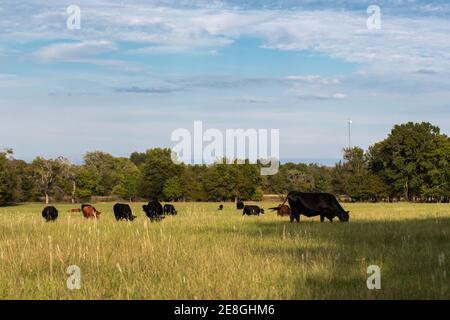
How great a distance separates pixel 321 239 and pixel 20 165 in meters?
108

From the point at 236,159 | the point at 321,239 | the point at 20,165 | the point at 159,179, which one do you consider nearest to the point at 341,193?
the point at 236,159

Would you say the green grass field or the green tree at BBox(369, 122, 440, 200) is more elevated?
the green tree at BBox(369, 122, 440, 200)

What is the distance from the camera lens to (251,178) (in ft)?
374

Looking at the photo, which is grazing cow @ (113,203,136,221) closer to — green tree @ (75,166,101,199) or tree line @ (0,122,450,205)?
tree line @ (0,122,450,205)

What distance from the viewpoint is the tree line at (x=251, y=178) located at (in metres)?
98.9

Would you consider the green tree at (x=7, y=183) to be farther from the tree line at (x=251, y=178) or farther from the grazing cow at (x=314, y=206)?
the grazing cow at (x=314, y=206)

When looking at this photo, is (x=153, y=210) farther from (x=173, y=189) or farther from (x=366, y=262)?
(x=173, y=189)

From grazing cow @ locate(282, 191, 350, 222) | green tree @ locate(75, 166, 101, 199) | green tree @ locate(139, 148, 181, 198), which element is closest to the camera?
grazing cow @ locate(282, 191, 350, 222)

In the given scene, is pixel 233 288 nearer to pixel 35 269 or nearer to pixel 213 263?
pixel 213 263

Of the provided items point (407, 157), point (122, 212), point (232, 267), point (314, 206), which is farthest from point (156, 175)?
point (232, 267)

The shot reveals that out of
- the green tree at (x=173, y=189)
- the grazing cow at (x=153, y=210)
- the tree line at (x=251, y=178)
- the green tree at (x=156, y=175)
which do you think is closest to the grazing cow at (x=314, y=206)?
the grazing cow at (x=153, y=210)

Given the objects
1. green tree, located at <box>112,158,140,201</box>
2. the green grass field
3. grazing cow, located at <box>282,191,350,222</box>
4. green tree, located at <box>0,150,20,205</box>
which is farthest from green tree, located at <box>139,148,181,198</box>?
the green grass field

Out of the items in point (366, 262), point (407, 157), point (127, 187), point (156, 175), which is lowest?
point (366, 262)

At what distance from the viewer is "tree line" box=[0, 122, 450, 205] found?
98.9 meters
